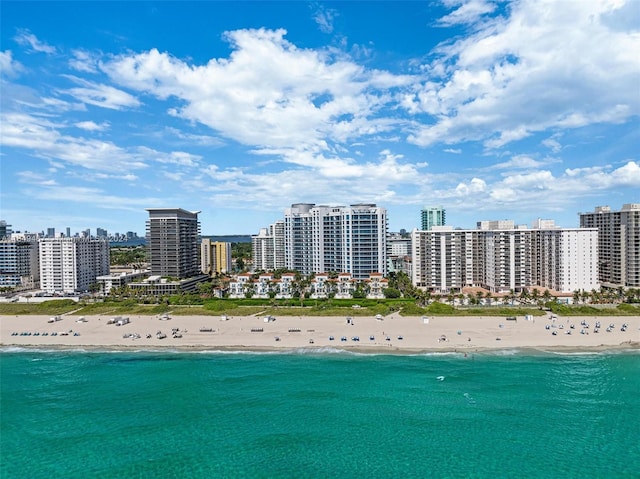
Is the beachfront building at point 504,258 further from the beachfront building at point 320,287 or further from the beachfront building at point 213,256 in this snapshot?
the beachfront building at point 213,256

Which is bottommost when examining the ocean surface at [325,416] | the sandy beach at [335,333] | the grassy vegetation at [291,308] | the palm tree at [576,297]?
the ocean surface at [325,416]

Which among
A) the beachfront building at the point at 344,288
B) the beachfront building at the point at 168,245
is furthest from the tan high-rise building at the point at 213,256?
the beachfront building at the point at 344,288

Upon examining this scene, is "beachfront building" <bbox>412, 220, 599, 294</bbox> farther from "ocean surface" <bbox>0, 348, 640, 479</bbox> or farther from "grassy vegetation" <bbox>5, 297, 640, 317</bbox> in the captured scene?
"ocean surface" <bbox>0, 348, 640, 479</bbox>

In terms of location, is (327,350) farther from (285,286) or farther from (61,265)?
(61,265)

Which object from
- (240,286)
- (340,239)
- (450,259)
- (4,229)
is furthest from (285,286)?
(4,229)

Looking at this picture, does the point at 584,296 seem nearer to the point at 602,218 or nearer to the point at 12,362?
the point at 602,218
